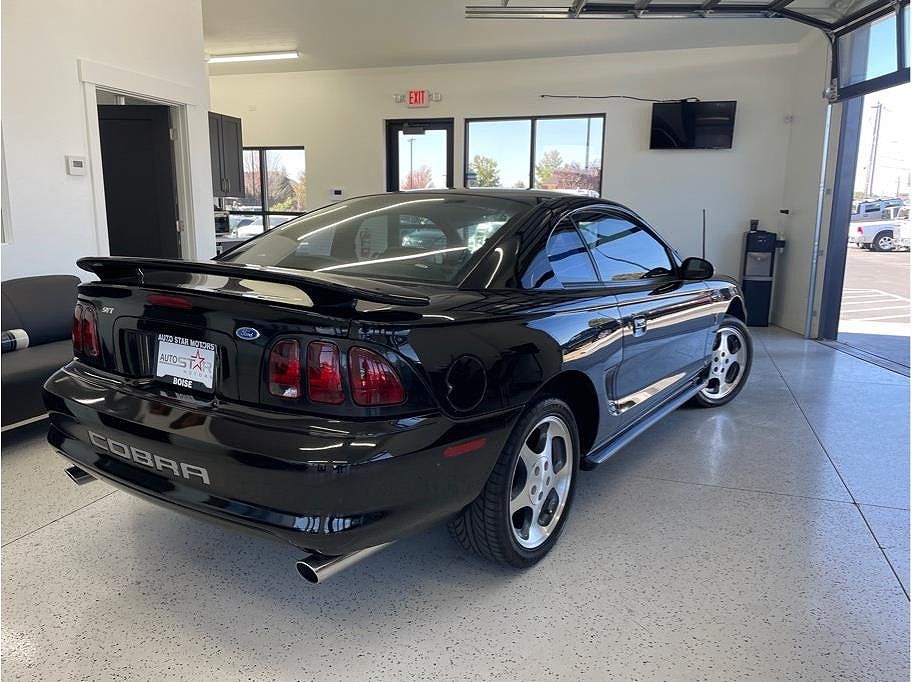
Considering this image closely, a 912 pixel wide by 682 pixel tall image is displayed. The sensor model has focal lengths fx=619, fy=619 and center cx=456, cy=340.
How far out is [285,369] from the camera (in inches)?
63.5

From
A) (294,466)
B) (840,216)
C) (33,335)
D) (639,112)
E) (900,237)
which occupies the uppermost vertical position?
(639,112)

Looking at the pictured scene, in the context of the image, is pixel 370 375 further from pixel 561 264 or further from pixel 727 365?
pixel 727 365

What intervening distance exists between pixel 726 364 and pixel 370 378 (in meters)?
3.32

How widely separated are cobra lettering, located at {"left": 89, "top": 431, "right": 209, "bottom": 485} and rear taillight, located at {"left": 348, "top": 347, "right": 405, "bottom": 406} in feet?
1.56

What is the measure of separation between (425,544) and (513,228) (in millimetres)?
1252

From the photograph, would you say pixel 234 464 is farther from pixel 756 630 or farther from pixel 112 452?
pixel 756 630

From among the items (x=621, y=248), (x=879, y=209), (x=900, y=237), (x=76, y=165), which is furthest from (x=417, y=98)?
(x=900, y=237)

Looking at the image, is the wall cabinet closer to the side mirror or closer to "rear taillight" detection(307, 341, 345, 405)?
the side mirror

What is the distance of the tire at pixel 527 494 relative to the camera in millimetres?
1989

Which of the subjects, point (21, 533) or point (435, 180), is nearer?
point (21, 533)

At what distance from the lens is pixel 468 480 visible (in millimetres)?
1805

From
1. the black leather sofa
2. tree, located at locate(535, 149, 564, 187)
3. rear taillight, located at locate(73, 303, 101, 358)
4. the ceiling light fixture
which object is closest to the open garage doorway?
tree, located at locate(535, 149, 564, 187)

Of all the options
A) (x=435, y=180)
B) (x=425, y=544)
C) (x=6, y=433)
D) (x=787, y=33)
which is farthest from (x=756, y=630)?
(x=435, y=180)

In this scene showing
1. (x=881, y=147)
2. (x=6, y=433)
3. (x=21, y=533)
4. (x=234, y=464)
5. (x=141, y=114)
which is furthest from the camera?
(x=881, y=147)
